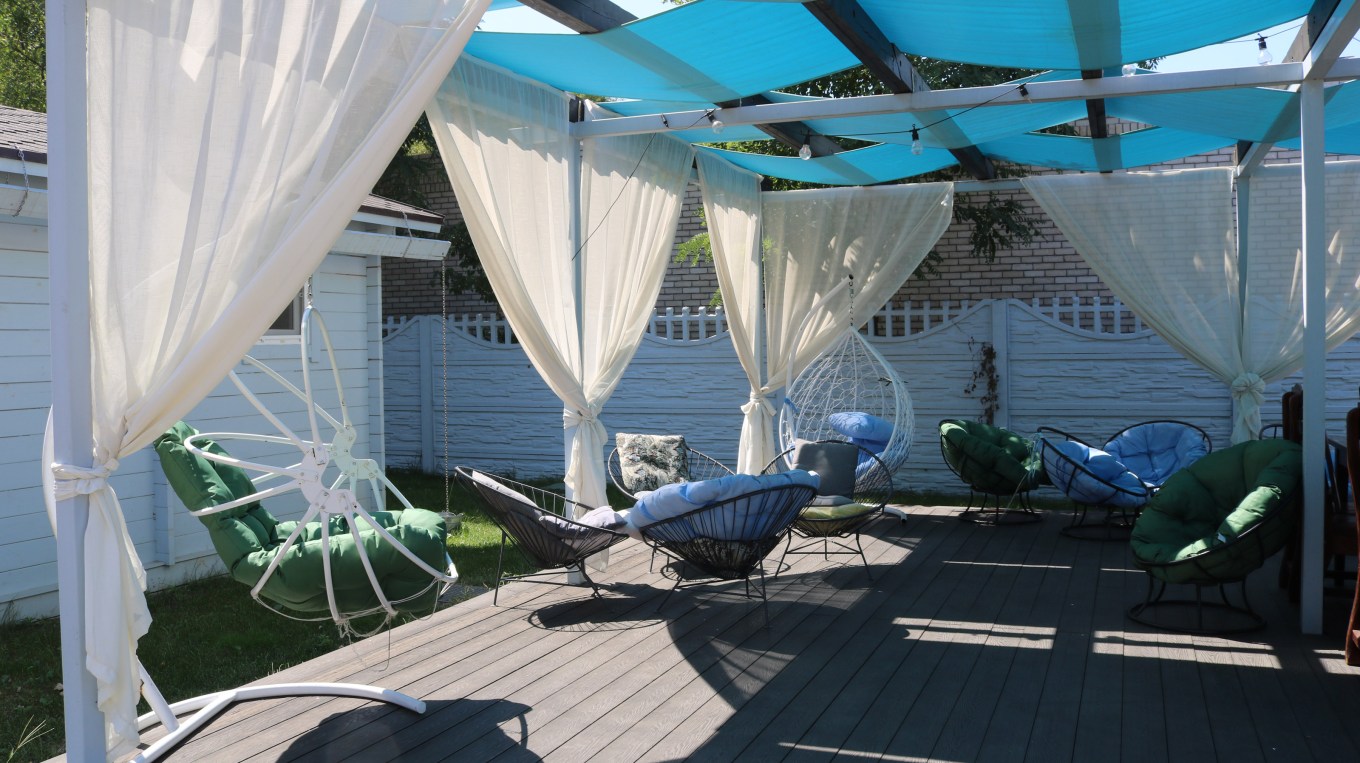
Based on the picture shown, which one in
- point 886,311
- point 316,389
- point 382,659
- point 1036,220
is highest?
point 1036,220

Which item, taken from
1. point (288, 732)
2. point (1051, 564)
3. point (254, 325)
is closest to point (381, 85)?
point (254, 325)

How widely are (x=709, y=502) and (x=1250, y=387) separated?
13.8ft

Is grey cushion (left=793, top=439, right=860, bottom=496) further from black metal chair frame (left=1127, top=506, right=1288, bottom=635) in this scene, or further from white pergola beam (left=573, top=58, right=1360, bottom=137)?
white pergola beam (left=573, top=58, right=1360, bottom=137)

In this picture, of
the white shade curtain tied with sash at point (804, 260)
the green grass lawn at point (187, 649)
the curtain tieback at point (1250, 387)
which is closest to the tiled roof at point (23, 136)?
the green grass lawn at point (187, 649)

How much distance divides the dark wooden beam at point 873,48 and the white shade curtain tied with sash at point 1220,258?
1608 mm

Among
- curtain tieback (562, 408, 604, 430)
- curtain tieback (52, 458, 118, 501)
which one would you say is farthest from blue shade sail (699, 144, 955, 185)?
curtain tieback (52, 458, 118, 501)

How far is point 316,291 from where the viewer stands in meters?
7.12

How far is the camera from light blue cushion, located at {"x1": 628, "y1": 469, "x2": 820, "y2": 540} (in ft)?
14.8

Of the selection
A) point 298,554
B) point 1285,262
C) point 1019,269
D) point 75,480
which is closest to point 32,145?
point 298,554

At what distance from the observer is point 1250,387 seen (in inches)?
268

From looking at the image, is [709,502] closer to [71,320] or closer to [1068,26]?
[1068,26]

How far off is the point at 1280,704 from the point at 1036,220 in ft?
22.1

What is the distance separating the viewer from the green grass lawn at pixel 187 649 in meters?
4.04

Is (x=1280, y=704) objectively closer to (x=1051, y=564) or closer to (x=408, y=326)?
(x=1051, y=564)
